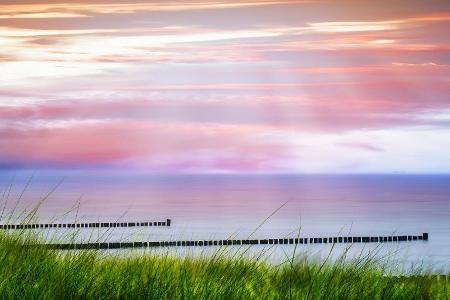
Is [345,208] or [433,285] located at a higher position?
[433,285]

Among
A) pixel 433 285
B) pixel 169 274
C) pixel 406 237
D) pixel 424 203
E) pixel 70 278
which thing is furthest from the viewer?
pixel 424 203

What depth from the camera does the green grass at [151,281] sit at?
22.1 ft

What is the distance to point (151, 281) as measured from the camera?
7.17 metres

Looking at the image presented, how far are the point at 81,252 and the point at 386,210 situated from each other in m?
84.7

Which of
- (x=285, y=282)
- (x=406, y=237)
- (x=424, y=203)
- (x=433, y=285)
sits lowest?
(x=424, y=203)

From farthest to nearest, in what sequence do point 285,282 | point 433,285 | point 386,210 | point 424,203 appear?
point 424,203, point 386,210, point 433,285, point 285,282

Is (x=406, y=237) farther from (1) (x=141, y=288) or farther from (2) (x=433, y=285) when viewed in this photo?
(1) (x=141, y=288)

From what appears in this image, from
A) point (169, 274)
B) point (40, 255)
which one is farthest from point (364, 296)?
point (40, 255)

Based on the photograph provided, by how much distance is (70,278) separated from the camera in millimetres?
6977

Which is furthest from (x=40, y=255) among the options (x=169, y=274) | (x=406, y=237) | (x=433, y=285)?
(x=406, y=237)

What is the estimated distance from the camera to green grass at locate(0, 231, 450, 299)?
22.1ft

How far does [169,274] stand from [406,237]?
46720mm

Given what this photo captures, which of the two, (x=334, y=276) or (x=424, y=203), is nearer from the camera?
(x=334, y=276)

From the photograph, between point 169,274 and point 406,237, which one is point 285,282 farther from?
point 406,237
